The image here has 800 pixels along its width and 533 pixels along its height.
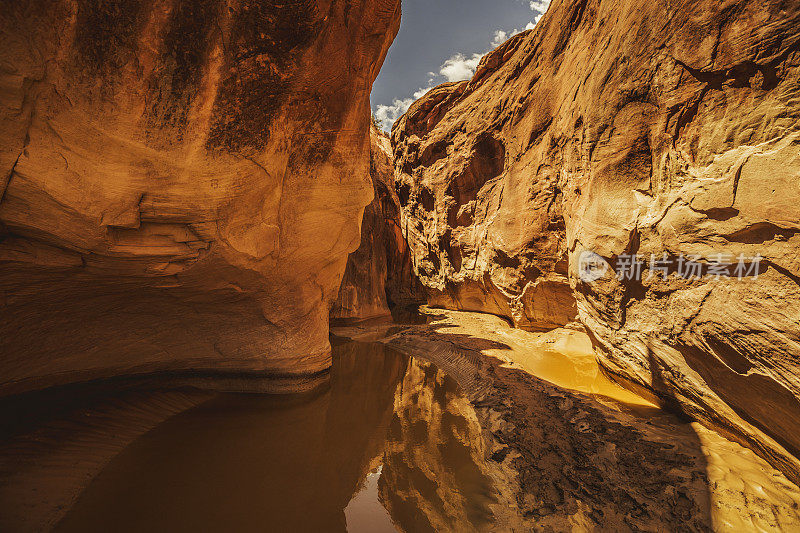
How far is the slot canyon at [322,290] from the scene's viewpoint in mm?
2844

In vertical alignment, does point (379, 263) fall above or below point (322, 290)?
above

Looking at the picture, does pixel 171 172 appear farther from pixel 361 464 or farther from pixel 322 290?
pixel 361 464

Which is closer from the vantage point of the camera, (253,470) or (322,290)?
(253,470)

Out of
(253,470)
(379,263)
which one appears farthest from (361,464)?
(379,263)

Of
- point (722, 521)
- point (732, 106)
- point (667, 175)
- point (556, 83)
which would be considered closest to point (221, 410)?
point (722, 521)

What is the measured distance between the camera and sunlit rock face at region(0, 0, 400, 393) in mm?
2908

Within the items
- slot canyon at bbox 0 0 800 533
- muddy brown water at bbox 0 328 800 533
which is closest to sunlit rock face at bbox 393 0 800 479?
slot canyon at bbox 0 0 800 533

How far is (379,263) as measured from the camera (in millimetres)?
14328

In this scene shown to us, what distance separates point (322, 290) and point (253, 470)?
11.8ft

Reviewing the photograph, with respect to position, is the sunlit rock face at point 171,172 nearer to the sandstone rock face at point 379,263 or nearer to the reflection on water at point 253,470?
the reflection on water at point 253,470

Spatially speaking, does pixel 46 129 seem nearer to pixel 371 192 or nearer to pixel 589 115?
pixel 371 192

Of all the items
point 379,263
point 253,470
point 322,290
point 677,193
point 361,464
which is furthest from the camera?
point 379,263

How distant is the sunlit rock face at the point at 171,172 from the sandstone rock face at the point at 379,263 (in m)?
6.40

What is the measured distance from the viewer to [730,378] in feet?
10.7
